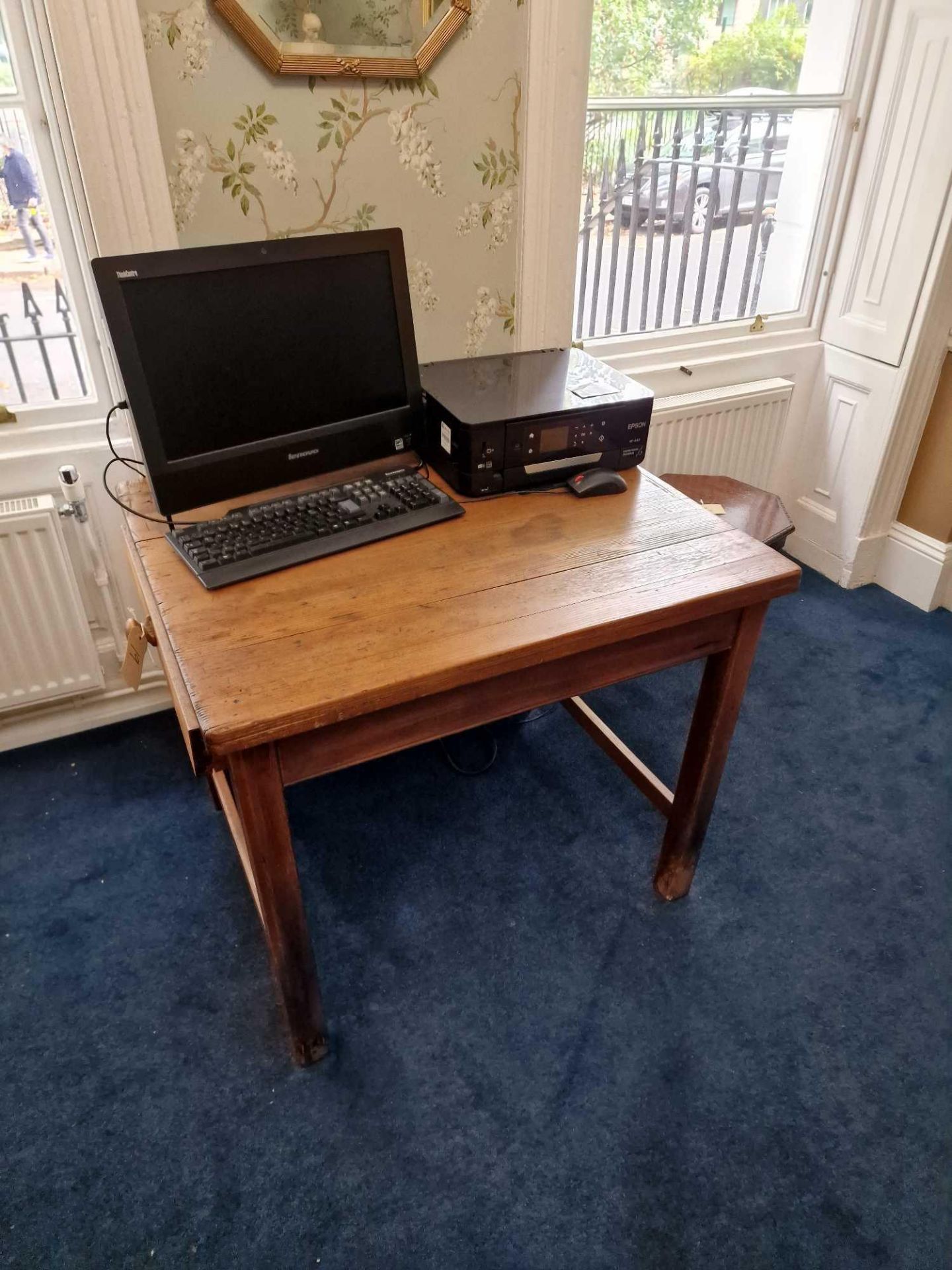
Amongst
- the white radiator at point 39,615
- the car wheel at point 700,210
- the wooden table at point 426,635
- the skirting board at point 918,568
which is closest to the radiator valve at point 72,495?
the white radiator at point 39,615

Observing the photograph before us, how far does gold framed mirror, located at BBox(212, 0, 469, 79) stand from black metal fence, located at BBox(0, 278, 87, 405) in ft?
2.09

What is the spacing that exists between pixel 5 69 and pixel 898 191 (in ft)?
7.05

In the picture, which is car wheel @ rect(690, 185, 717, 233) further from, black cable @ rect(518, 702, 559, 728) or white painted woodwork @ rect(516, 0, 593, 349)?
black cable @ rect(518, 702, 559, 728)

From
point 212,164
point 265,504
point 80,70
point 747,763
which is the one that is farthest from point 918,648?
point 80,70

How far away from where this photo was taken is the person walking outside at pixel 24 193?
1.59m

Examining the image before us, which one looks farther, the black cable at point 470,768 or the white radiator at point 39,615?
the black cable at point 470,768

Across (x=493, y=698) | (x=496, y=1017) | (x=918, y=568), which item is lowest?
(x=496, y=1017)

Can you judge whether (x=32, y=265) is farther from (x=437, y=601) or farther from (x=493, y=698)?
(x=493, y=698)

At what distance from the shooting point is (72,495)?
179cm

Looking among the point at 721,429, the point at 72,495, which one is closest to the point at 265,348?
the point at 72,495

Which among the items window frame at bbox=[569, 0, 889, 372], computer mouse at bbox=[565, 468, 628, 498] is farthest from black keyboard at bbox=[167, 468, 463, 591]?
window frame at bbox=[569, 0, 889, 372]

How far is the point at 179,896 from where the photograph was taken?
5.60ft

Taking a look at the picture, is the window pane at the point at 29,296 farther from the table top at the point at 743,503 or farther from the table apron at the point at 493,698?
the table top at the point at 743,503

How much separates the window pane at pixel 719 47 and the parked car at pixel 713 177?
10cm
